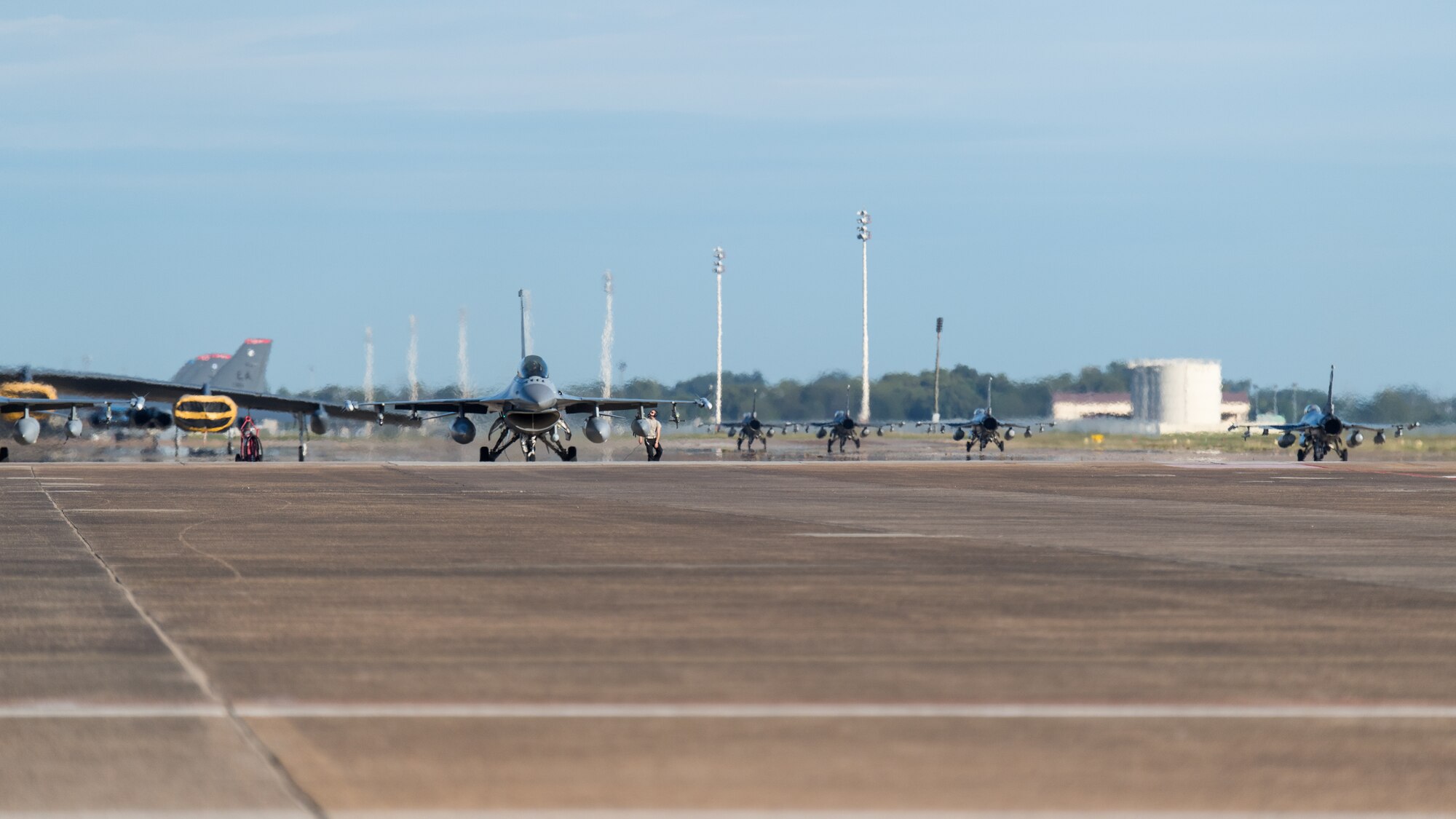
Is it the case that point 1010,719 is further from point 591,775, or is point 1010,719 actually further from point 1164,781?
point 591,775

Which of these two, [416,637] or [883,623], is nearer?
[416,637]

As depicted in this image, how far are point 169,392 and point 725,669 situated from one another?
74.1 m

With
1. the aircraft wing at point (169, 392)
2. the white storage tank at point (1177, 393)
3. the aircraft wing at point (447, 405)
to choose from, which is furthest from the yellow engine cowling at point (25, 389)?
the white storage tank at point (1177, 393)

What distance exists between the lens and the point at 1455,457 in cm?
6912

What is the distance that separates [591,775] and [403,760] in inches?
31.2

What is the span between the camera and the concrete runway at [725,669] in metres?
6.41

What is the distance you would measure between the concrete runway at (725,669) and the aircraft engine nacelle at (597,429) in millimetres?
39283

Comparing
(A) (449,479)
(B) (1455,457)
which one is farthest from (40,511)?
(B) (1455,457)

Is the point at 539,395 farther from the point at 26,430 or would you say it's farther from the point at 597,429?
the point at 26,430

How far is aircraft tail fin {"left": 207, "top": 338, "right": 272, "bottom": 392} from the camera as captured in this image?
300ft

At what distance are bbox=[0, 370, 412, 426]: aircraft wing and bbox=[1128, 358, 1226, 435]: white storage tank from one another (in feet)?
249

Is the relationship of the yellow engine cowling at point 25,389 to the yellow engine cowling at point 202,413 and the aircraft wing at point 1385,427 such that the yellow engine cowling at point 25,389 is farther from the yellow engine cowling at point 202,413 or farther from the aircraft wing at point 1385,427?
the aircraft wing at point 1385,427

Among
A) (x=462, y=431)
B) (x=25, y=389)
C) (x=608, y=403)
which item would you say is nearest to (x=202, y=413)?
Answer: (x=25, y=389)

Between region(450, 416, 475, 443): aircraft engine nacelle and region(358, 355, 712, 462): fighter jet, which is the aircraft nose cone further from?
region(450, 416, 475, 443): aircraft engine nacelle
